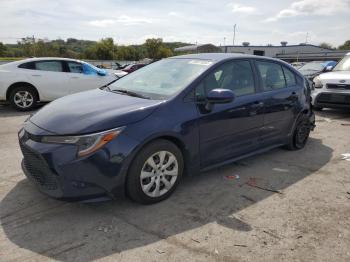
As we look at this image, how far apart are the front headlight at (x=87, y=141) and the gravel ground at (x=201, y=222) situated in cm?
74

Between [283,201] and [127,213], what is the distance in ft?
5.76

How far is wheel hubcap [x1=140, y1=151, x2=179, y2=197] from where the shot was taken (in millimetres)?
3416

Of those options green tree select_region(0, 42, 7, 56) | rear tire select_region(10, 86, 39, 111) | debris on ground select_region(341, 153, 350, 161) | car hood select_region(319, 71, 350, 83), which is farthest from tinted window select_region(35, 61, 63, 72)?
green tree select_region(0, 42, 7, 56)

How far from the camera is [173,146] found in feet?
11.7

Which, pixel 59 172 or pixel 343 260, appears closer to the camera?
pixel 343 260


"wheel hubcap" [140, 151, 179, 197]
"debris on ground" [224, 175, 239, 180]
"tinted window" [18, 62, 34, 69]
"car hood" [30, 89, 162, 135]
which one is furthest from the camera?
"tinted window" [18, 62, 34, 69]

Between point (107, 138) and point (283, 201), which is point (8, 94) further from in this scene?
point (283, 201)

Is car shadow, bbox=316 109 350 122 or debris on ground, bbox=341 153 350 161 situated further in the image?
car shadow, bbox=316 109 350 122

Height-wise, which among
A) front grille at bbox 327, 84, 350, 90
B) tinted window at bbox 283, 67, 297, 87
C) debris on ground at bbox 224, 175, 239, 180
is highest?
tinted window at bbox 283, 67, 297, 87

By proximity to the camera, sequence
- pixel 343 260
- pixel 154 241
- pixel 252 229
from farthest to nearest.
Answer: pixel 252 229
pixel 154 241
pixel 343 260

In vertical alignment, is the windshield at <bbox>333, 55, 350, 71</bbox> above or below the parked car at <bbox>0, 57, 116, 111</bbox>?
above

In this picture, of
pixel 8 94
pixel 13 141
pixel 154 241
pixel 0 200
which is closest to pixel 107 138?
pixel 154 241

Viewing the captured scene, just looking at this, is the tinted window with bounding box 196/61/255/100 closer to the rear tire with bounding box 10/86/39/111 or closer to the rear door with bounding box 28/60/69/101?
the rear door with bounding box 28/60/69/101

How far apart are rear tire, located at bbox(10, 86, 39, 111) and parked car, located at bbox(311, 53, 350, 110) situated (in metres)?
7.55
